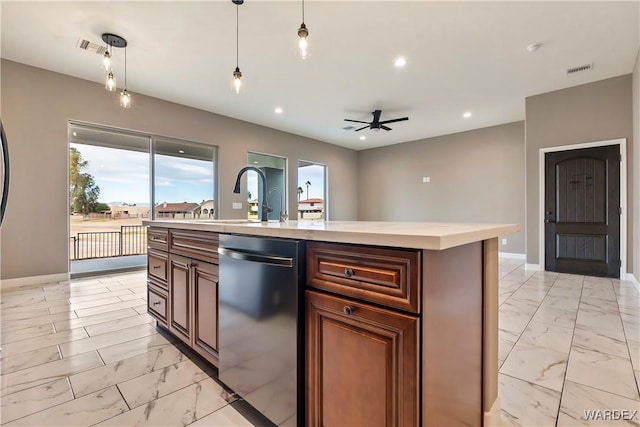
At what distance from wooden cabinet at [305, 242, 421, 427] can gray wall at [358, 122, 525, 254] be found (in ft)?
20.8

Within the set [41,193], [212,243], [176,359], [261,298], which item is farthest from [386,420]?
[41,193]

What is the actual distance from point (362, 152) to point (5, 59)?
7.32 meters

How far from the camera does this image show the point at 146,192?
4.81 meters

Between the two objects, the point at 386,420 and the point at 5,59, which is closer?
the point at 386,420

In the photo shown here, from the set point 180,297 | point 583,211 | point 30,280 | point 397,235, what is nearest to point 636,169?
point 583,211

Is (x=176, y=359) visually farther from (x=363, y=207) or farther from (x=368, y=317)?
(x=363, y=207)

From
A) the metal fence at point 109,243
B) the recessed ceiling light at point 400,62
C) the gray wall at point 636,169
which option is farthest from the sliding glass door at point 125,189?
the gray wall at point 636,169

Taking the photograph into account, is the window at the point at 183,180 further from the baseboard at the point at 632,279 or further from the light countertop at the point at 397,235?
the baseboard at the point at 632,279

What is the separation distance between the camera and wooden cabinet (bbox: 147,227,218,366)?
63.2 inches

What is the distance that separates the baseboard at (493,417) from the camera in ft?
3.93

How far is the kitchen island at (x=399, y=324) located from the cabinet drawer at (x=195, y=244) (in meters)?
0.39

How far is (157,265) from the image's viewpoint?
222cm

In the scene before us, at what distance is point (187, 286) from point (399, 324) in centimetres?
145

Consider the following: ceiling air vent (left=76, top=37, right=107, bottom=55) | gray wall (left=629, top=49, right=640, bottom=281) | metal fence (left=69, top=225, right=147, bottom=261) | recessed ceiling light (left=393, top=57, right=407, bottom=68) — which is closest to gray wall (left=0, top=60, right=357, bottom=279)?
metal fence (left=69, top=225, right=147, bottom=261)
